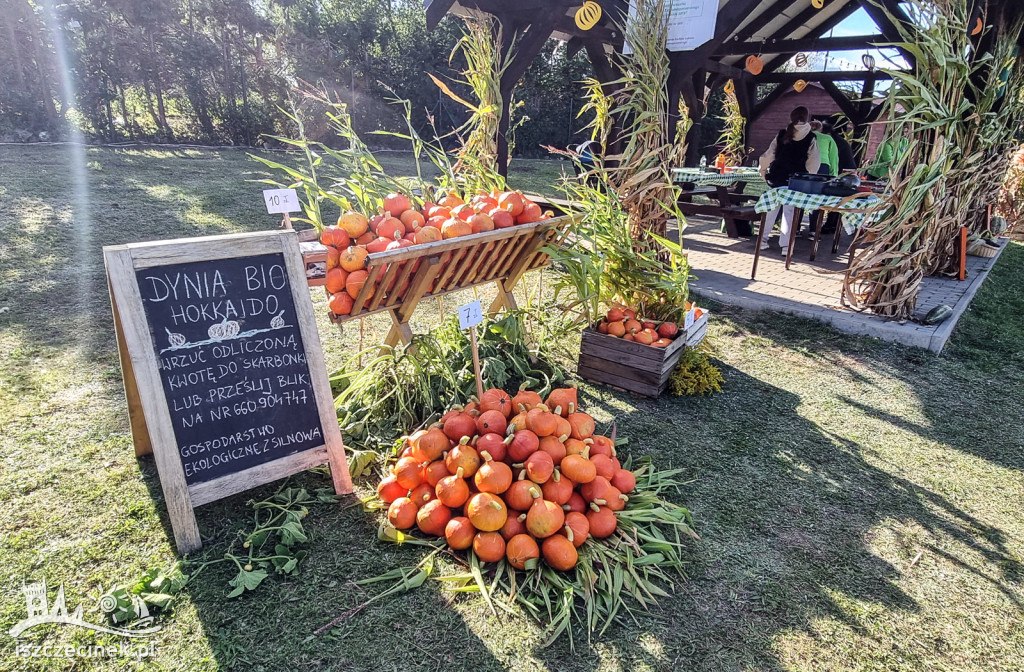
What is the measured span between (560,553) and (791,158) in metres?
6.41

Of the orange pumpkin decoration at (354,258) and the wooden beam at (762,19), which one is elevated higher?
the wooden beam at (762,19)

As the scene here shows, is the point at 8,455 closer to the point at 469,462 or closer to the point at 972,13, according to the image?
the point at 469,462

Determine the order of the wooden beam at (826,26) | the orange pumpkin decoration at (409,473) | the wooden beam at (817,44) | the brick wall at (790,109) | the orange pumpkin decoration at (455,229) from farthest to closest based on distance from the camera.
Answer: the brick wall at (790,109)
the wooden beam at (826,26)
the wooden beam at (817,44)
the orange pumpkin decoration at (455,229)
the orange pumpkin decoration at (409,473)

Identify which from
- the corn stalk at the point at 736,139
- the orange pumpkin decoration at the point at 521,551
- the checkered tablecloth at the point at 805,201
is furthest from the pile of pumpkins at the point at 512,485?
the corn stalk at the point at 736,139

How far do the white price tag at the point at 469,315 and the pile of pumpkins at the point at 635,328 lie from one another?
4.12 ft

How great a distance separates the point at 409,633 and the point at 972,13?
591cm

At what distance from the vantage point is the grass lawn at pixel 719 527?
187cm

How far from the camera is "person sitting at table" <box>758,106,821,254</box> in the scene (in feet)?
21.9

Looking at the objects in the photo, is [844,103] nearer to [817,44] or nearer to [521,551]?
[817,44]

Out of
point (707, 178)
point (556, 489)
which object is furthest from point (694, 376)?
point (707, 178)

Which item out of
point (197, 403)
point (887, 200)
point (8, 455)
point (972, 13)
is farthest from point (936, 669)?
point (972, 13)

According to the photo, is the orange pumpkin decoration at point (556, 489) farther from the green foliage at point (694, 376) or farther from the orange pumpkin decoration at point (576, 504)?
the green foliage at point (694, 376)

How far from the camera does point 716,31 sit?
4645 mm

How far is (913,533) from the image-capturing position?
2.48 m
